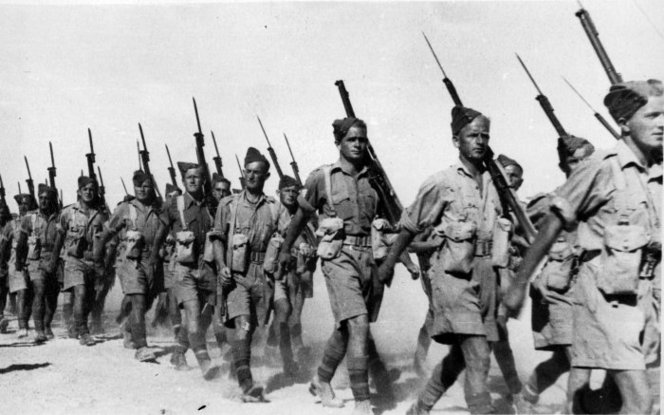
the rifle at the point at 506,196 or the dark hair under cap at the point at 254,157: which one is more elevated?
the dark hair under cap at the point at 254,157

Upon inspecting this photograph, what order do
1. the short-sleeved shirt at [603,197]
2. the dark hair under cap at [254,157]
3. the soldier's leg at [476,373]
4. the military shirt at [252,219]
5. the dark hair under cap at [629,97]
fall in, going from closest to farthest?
the short-sleeved shirt at [603,197] → the dark hair under cap at [629,97] → the soldier's leg at [476,373] → the military shirt at [252,219] → the dark hair under cap at [254,157]

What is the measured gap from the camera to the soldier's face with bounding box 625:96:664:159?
155 inches

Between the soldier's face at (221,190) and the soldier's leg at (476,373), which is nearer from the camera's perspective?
the soldier's leg at (476,373)

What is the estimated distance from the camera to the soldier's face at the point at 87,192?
11.1 m

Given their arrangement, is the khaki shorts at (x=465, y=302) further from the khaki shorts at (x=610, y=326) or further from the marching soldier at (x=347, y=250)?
the khaki shorts at (x=610, y=326)

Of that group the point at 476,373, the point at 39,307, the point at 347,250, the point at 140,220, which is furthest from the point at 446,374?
the point at 39,307

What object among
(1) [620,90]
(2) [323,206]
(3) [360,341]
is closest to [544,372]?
(3) [360,341]

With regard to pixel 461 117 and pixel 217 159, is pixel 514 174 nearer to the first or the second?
pixel 461 117

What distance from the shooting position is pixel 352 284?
6008 millimetres

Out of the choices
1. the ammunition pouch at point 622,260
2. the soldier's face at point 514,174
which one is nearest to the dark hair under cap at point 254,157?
the soldier's face at point 514,174

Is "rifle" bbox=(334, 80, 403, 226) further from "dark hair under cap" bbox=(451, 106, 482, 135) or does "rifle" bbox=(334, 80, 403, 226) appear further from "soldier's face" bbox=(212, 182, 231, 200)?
"soldier's face" bbox=(212, 182, 231, 200)

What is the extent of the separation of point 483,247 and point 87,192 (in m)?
7.41

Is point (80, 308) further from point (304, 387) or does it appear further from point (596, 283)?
point (596, 283)

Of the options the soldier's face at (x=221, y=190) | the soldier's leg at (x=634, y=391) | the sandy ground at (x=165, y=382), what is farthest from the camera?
the soldier's face at (x=221, y=190)
